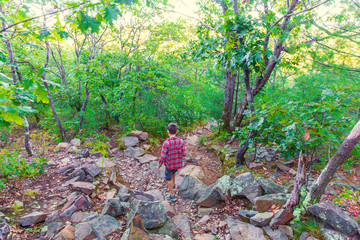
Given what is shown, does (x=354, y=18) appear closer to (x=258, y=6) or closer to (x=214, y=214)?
(x=258, y=6)

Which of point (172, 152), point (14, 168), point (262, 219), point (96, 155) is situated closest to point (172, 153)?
point (172, 152)

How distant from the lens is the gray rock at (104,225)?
2.94 m

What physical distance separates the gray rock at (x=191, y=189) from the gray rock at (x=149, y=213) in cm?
138

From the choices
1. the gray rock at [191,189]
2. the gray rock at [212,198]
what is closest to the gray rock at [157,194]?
the gray rock at [191,189]

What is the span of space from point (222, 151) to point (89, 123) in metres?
5.66

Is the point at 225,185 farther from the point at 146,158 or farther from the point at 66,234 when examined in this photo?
the point at 146,158

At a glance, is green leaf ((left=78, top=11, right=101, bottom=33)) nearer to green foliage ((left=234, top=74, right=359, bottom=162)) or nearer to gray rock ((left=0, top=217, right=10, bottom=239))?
green foliage ((left=234, top=74, right=359, bottom=162))

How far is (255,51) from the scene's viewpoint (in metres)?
3.76

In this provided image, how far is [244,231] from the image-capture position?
122 inches

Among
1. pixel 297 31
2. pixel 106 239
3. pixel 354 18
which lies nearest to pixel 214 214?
pixel 106 239

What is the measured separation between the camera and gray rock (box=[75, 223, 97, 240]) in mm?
2754

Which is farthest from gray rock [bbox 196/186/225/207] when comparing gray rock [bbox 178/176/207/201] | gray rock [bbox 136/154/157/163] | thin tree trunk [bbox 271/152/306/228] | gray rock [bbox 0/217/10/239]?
gray rock [bbox 0/217/10/239]

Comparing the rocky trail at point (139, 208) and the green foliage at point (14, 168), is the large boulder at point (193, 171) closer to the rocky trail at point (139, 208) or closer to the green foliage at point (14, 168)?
the rocky trail at point (139, 208)

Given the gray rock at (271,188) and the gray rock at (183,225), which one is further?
the gray rock at (271,188)
